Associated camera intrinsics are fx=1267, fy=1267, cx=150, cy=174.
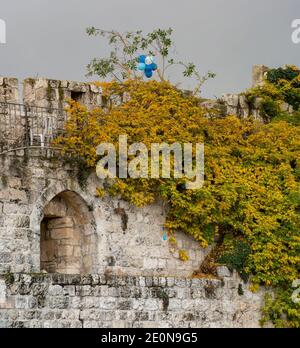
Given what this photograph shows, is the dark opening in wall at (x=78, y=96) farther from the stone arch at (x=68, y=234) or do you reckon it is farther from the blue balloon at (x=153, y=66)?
the blue balloon at (x=153, y=66)

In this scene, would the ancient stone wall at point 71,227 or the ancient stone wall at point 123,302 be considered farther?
the ancient stone wall at point 71,227

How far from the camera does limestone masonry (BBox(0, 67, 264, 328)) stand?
2159cm

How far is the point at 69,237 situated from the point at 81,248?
1.03ft

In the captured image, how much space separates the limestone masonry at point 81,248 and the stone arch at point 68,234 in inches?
0.7

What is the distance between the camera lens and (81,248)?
77.9 feet

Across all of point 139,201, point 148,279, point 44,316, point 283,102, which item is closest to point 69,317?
point 44,316

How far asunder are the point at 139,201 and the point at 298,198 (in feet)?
11.5

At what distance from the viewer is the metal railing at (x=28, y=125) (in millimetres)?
22969

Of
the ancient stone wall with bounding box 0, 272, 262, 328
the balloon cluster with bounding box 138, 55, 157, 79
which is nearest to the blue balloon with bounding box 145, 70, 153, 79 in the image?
the balloon cluster with bounding box 138, 55, 157, 79

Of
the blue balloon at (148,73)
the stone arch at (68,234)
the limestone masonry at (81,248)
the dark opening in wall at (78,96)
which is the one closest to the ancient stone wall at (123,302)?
the limestone masonry at (81,248)

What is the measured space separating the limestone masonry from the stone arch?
0.02 meters

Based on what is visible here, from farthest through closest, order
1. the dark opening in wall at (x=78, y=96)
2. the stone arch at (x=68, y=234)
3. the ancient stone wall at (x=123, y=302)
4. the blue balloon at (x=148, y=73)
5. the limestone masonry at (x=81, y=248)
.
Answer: the blue balloon at (x=148, y=73)
the dark opening in wall at (x=78, y=96)
the stone arch at (x=68, y=234)
the limestone masonry at (x=81, y=248)
the ancient stone wall at (x=123, y=302)

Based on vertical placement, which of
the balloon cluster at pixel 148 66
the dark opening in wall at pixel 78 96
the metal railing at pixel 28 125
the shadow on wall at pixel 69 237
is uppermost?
the balloon cluster at pixel 148 66

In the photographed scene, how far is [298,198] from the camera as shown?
25.3 meters
